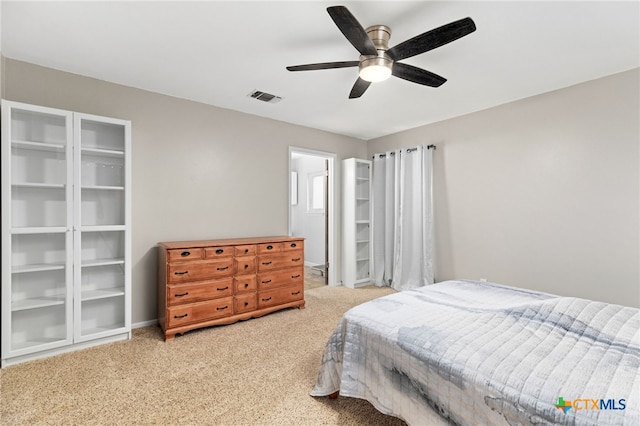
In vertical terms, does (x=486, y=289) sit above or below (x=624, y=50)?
below

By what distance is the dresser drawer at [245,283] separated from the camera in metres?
3.21

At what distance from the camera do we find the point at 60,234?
8.57ft

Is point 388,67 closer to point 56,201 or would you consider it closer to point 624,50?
point 624,50

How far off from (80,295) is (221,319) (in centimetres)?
125

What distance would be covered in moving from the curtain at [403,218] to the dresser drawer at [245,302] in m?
2.32

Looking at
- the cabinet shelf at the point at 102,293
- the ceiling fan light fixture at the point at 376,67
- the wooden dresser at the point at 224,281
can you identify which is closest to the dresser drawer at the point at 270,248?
the wooden dresser at the point at 224,281

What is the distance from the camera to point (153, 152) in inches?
126

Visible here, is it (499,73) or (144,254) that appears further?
(144,254)

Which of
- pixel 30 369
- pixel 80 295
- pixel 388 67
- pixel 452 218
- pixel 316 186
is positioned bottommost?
pixel 30 369

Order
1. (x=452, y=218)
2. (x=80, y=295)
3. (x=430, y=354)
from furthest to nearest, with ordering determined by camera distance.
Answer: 1. (x=452, y=218)
2. (x=80, y=295)
3. (x=430, y=354)

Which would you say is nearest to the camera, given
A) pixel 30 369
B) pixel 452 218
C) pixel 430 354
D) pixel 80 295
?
pixel 430 354

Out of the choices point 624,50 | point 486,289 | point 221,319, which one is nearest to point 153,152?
point 221,319

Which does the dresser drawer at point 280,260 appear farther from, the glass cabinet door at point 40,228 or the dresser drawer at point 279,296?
the glass cabinet door at point 40,228

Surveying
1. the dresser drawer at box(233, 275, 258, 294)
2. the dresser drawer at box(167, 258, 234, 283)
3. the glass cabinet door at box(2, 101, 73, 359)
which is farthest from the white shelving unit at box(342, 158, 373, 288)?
the glass cabinet door at box(2, 101, 73, 359)
